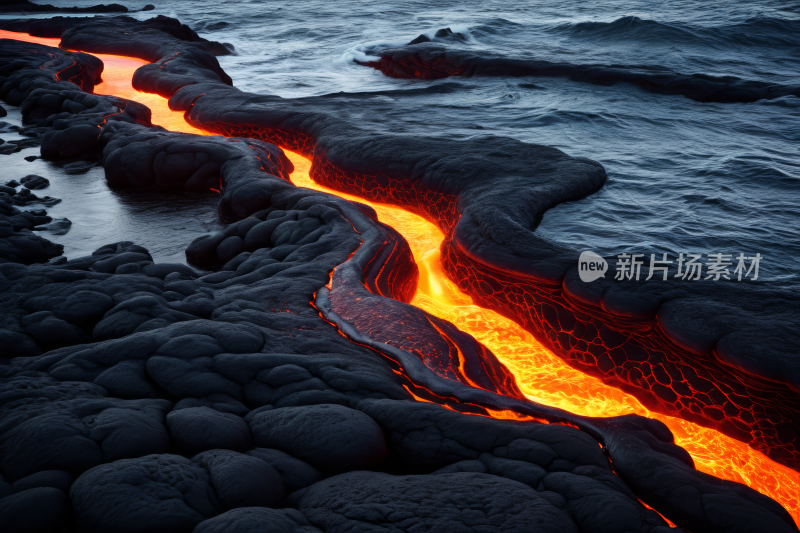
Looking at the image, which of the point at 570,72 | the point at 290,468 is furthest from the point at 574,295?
the point at 570,72

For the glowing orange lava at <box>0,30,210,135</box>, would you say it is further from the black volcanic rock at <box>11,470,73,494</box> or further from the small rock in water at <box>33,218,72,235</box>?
the black volcanic rock at <box>11,470,73,494</box>

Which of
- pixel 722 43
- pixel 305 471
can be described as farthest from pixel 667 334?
pixel 722 43

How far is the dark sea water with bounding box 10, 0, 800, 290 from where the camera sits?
5695mm

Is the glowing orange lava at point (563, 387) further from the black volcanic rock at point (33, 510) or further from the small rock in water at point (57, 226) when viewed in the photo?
the small rock in water at point (57, 226)

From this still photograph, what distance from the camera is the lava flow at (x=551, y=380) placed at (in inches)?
140

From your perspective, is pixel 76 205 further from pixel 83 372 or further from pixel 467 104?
pixel 467 104

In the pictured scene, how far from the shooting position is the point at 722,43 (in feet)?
48.1

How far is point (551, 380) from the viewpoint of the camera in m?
4.37

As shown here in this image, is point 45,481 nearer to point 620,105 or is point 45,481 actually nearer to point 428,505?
point 428,505

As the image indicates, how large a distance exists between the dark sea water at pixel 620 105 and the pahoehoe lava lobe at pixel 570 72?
35cm

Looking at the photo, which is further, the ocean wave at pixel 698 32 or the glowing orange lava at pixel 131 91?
the ocean wave at pixel 698 32

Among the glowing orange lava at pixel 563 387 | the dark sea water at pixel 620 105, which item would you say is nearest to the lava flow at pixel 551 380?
the glowing orange lava at pixel 563 387

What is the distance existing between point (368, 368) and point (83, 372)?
161cm

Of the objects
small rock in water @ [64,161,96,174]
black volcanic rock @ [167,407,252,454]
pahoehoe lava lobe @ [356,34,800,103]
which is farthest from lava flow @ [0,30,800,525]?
pahoehoe lava lobe @ [356,34,800,103]
